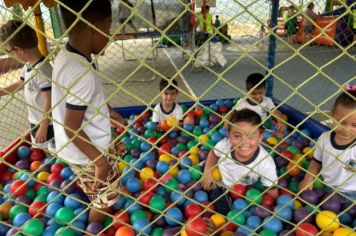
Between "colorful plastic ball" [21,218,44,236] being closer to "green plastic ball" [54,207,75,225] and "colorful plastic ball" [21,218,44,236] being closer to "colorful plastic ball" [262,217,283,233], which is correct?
"green plastic ball" [54,207,75,225]

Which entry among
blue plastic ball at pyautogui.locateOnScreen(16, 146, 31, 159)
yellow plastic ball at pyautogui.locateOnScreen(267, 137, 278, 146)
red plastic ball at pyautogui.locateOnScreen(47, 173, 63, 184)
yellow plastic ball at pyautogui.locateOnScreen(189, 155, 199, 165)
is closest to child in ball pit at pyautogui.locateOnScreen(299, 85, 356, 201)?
yellow plastic ball at pyautogui.locateOnScreen(267, 137, 278, 146)

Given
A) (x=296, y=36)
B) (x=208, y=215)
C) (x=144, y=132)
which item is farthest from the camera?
(x=296, y=36)

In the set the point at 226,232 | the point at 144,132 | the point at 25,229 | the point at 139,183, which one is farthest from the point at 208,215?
the point at 144,132

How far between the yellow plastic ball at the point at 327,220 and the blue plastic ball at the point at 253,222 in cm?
20

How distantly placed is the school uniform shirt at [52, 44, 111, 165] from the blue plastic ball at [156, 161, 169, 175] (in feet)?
1.59

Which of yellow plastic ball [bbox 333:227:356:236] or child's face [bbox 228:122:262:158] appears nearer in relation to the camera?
yellow plastic ball [bbox 333:227:356:236]

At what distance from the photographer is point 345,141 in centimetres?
118

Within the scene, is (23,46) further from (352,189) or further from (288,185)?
(352,189)

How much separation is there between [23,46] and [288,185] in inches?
49.1

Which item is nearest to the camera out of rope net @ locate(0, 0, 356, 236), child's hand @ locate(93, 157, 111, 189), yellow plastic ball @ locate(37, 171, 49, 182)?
rope net @ locate(0, 0, 356, 236)

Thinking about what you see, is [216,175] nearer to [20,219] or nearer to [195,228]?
[195,228]

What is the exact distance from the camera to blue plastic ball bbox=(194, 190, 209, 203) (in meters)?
1.28

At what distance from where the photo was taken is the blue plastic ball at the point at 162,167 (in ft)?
4.90

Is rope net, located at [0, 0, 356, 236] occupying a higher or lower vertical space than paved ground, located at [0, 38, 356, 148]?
higher
